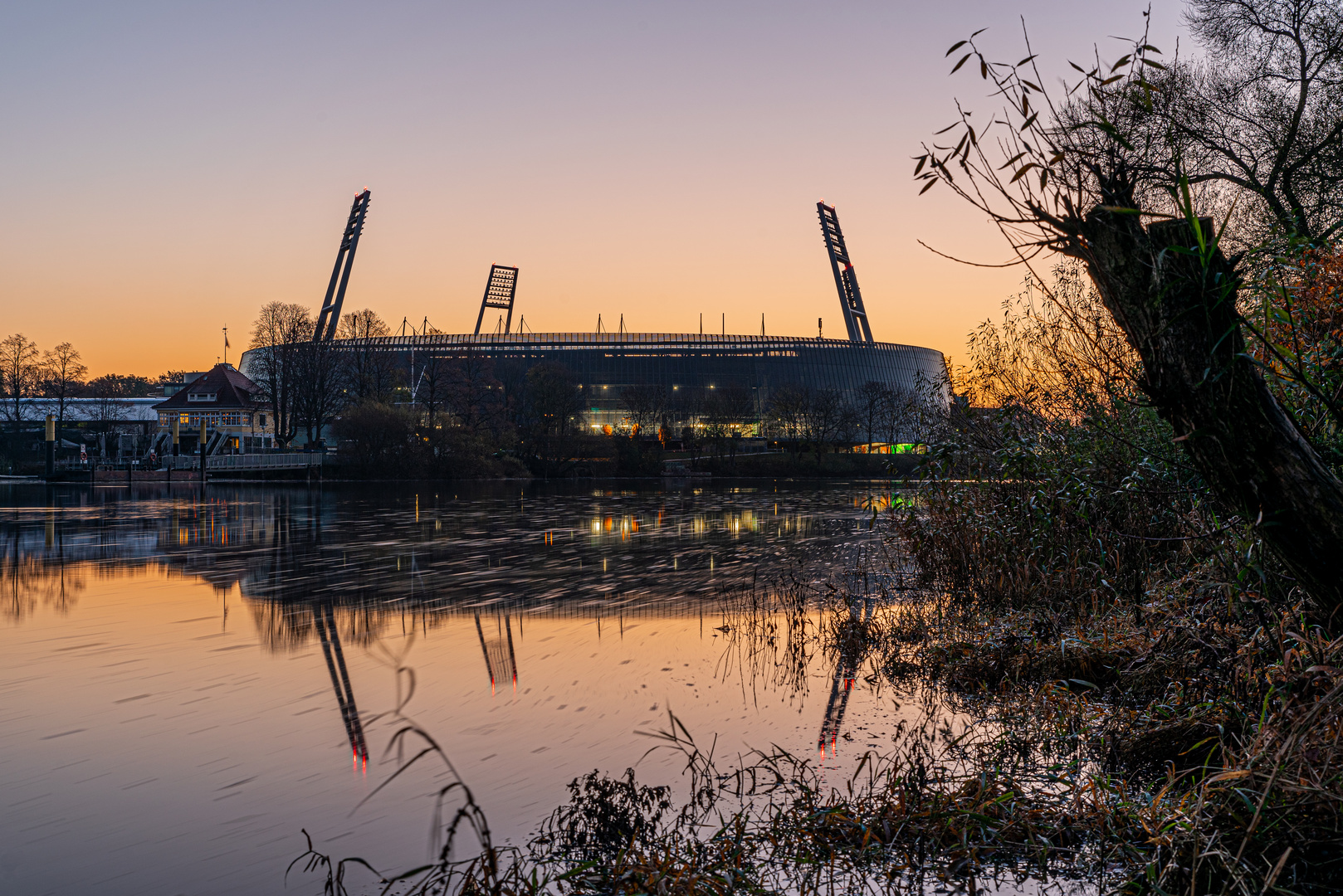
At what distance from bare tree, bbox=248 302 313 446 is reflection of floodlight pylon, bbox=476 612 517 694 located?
67.2 m

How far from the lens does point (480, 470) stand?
71.3 metres

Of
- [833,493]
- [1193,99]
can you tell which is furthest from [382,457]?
[1193,99]

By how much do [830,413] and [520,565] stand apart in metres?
83.2

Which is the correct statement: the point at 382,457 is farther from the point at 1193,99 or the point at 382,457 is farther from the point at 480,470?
the point at 1193,99

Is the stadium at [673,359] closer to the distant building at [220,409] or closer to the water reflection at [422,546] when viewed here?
the distant building at [220,409]

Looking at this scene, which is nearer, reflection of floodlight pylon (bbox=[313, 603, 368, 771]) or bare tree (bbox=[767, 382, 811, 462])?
reflection of floodlight pylon (bbox=[313, 603, 368, 771])

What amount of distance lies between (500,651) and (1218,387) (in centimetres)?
916

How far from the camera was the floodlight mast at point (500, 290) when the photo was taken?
16575cm

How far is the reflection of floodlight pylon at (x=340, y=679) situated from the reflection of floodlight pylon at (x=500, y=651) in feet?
4.70

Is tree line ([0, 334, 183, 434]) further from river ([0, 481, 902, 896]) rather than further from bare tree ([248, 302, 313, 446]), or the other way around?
river ([0, 481, 902, 896])

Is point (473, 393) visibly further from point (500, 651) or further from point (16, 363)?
point (500, 651)

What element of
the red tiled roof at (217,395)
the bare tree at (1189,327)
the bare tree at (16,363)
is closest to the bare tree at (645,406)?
the red tiled roof at (217,395)

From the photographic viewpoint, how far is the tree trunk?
12.7 ft

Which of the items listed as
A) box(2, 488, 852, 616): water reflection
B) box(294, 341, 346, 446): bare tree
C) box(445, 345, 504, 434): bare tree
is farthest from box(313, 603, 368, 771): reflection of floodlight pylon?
box(294, 341, 346, 446): bare tree
